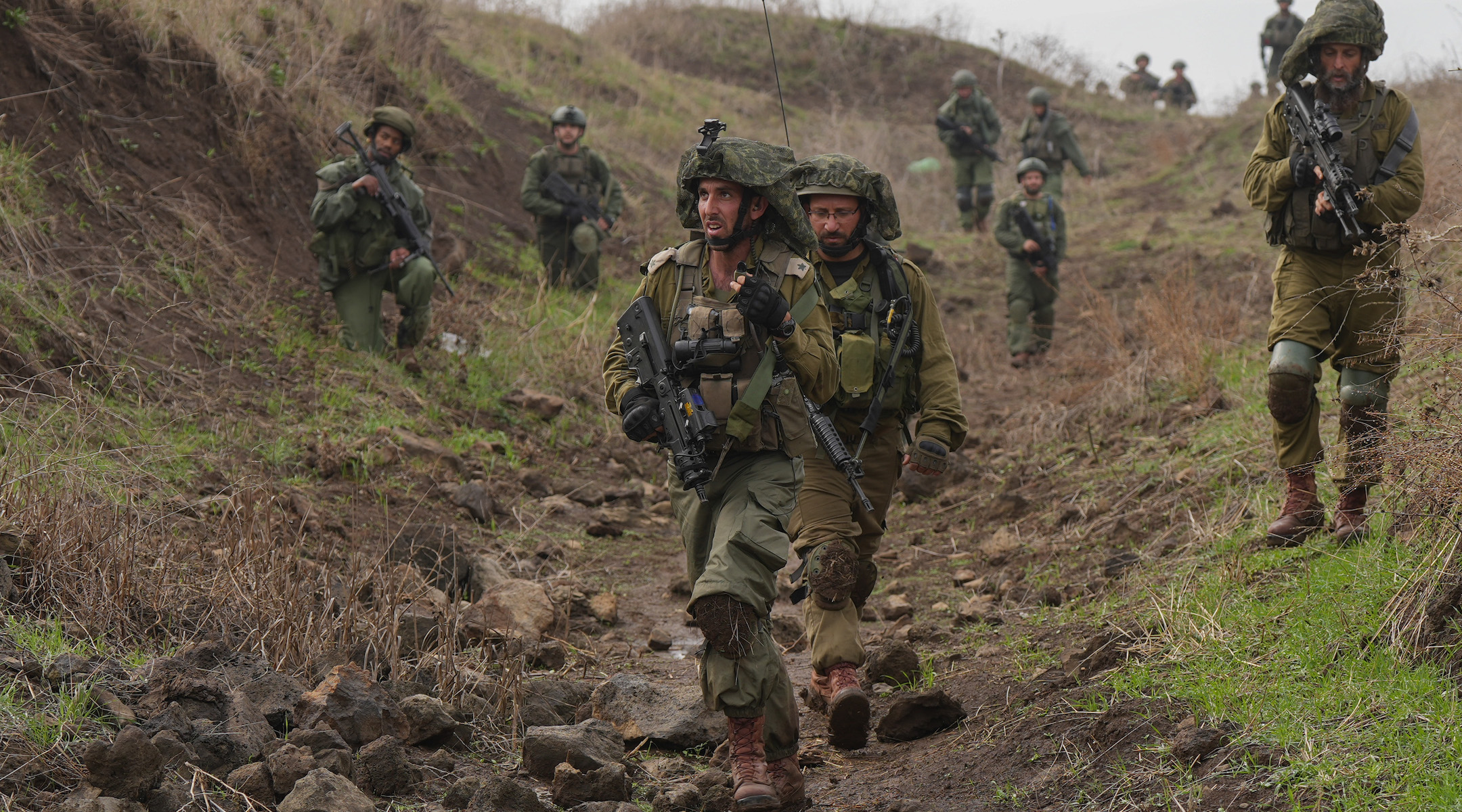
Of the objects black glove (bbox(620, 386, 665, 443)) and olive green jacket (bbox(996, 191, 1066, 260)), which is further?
olive green jacket (bbox(996, 191, 1066, 260))

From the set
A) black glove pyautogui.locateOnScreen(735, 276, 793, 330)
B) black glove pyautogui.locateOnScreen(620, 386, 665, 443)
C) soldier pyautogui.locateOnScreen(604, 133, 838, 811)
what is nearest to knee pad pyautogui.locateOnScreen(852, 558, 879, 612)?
soldier pyautogui.locateOnScreen(604, 133, 838, 811)

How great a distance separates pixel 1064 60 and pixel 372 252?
22.9 meters

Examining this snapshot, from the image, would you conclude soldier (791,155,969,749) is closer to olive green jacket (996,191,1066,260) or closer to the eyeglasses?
the eyeglasses

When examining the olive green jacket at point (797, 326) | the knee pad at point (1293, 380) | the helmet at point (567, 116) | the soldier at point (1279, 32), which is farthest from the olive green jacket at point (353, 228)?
the soldier at point (1279, 32)

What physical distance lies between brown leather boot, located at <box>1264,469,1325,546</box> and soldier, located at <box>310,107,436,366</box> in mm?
5517

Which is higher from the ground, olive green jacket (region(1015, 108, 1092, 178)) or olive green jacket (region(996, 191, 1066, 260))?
olive green jacket (region(1015, 108, 1092, 178))

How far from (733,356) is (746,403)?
16 cm

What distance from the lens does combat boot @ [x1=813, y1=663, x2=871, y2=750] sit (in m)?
4.14

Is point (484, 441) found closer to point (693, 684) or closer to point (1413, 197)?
point (693, 684)


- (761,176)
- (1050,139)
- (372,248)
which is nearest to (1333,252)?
(761,176)

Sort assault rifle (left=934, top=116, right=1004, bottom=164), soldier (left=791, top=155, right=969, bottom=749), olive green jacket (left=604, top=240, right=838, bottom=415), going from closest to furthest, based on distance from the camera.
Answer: olive green jacket (left=604, top=240, right=838, bottom=415) → soldier (left=791, top=155, right=969, bottom=749) → assault rifle (left=934, top=116, right=1004, bottom=164)

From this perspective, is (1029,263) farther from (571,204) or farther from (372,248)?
(372,248)

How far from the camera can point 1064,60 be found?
27.9m

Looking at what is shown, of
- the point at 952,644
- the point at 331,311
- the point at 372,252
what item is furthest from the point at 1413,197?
the point at 331,311
